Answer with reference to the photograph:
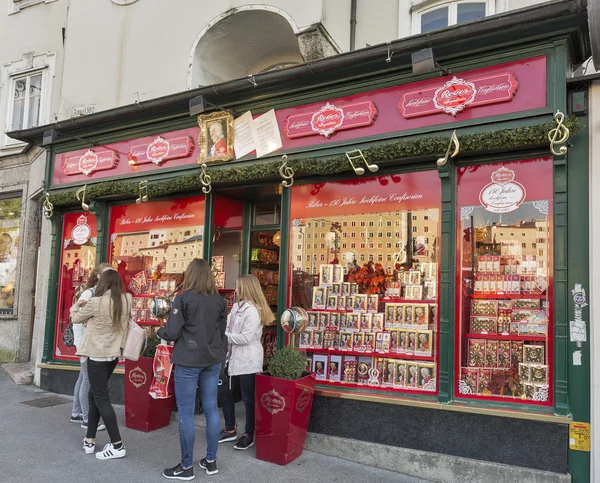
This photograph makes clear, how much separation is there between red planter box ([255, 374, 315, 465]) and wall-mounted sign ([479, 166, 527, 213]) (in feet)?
8.69

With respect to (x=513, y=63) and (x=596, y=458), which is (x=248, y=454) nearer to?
(x=596, y=458)

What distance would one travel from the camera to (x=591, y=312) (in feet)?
15.0

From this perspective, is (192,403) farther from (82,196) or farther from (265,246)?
(82,196)

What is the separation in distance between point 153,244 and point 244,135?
2.48 metres

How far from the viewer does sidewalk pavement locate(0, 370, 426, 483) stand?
470 centimetres

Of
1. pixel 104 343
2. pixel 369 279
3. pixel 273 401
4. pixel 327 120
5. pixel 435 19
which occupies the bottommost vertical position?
pixel 273 401

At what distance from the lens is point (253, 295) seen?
560cm

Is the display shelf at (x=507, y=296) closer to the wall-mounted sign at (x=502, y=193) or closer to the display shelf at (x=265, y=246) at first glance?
the wall-mounted sign at (x=502, y=193)

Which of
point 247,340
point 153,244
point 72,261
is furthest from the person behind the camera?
point 72,261

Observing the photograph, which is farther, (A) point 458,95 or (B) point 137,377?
(B) point 137,377

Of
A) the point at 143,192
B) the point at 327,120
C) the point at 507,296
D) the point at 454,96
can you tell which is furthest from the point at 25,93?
the point at 507,296

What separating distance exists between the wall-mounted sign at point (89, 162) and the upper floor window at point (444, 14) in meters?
4.98

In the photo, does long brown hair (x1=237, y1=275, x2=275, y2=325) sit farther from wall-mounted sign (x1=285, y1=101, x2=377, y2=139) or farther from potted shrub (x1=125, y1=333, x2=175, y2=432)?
wall-mounted sign (x1=285, y1=101, x2=377, y2=139)

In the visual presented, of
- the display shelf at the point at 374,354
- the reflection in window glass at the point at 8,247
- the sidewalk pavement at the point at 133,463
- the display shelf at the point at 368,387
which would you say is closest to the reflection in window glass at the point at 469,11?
the display shelf at the point at 374,354
